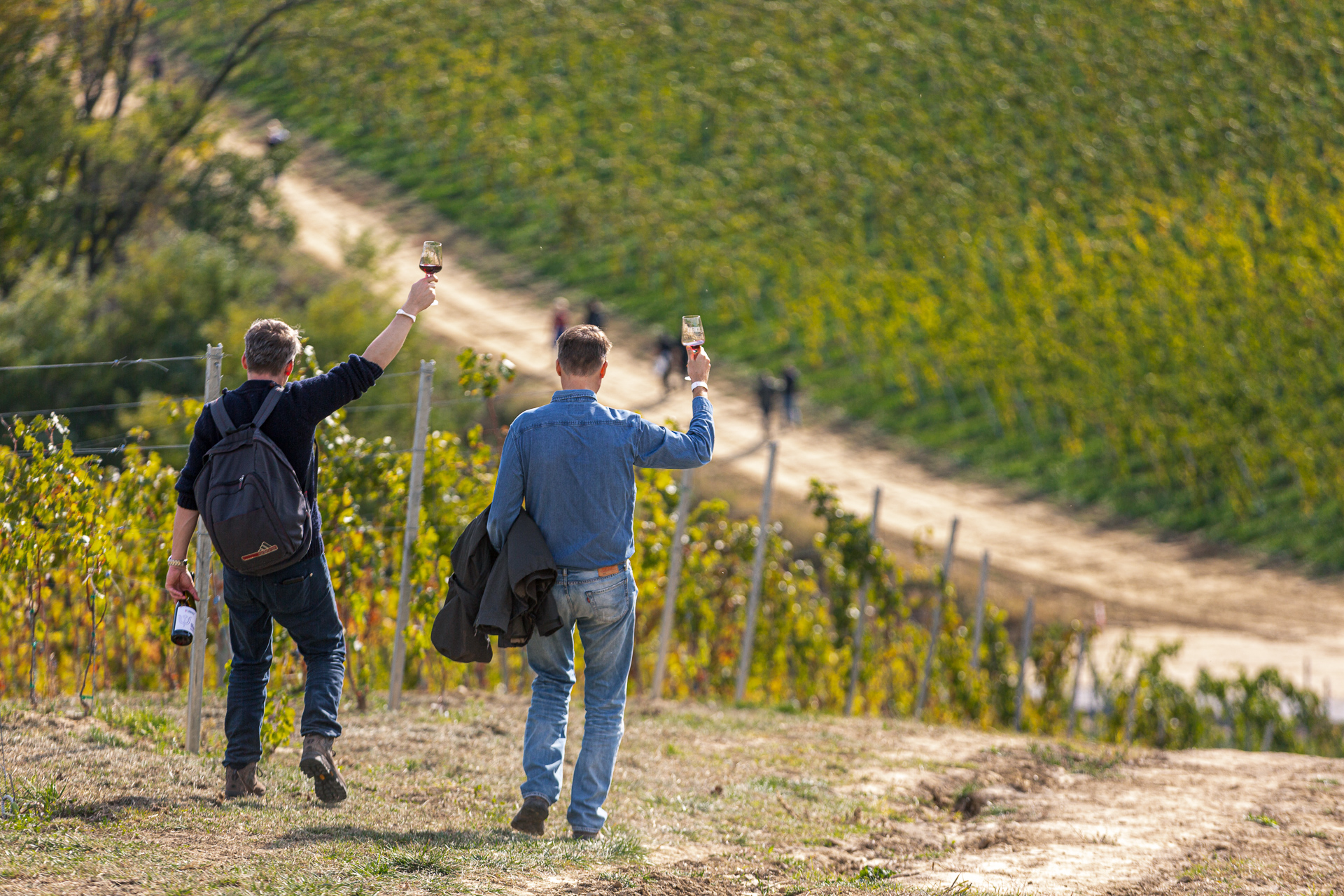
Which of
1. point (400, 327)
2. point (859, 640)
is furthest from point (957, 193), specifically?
point (400, 327)

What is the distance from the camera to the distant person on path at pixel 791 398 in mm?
22812

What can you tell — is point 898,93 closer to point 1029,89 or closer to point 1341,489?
point 1029,89

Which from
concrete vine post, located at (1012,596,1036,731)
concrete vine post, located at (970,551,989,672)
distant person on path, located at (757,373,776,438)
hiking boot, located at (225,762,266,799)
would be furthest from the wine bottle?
distant person on path, located at (757,373,776,438)

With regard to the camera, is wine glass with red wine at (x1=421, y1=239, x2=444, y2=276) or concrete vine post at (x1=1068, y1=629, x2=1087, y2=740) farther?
concrete vine post at (x1=1068, y1=629, x2=1087, y2=740)

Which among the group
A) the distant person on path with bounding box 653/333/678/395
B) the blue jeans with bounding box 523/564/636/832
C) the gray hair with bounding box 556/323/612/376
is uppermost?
the distant person on path with bounding box 653/333/678/395

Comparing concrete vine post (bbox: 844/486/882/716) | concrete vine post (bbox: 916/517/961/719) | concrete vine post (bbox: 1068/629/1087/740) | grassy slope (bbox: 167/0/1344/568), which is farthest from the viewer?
grassy slope (bbox: 167/0/1344/568)

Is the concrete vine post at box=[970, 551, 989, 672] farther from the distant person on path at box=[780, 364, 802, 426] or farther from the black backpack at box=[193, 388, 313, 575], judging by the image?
the distant person on path at box=[780, 364, 802, 426]

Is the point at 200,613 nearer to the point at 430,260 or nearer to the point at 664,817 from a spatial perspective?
the point at 430,260

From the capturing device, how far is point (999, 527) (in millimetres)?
20500

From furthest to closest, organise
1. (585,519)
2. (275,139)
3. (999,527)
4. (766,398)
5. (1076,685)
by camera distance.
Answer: (275,139) → (766,398) → (999,527) → (1076,685) → (585,519)

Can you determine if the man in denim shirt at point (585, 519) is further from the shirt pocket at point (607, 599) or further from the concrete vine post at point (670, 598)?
the concrete vine post at point (670, 598)

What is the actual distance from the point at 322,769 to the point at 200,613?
921 millimetres

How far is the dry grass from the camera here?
145 inches

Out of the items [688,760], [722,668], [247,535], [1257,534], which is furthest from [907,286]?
[247,535]
